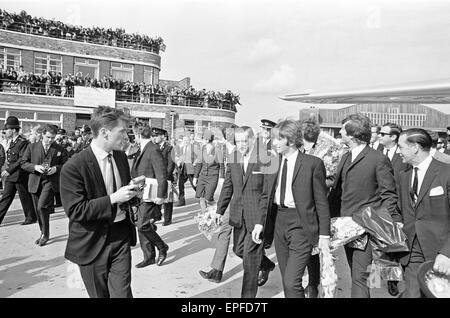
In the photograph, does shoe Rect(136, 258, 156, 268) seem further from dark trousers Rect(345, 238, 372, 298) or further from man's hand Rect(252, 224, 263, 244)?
dark trousers Rect(345, 238, 372, 298)

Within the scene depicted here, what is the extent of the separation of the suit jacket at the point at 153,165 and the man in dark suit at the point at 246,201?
1097 millimetres

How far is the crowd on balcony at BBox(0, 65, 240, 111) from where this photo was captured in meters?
23.7

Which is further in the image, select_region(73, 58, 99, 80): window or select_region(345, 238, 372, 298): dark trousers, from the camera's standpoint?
select_region(73, 58, 99, 80): window

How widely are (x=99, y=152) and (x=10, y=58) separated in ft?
89.0

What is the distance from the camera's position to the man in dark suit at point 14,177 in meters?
6.87

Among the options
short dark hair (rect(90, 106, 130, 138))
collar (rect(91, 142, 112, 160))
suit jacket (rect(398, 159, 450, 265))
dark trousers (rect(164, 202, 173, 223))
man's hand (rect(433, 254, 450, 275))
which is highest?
short dark hair (rect(90, 106, 130, 138))

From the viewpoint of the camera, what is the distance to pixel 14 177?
702 centimetres

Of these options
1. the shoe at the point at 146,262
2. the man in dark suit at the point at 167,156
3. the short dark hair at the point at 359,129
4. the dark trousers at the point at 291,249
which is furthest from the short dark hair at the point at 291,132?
the man in dark suit at the point at 167,156

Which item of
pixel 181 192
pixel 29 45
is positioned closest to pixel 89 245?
pixel 181 192

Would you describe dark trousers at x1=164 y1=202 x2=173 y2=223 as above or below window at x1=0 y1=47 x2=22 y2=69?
below

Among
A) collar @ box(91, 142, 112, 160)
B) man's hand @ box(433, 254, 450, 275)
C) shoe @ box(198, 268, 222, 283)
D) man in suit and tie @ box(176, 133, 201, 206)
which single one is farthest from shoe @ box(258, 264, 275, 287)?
man in suit and tie @ box(176, 133, 201, 206)

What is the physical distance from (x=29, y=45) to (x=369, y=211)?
2792 cm

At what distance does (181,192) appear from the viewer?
1029 cm

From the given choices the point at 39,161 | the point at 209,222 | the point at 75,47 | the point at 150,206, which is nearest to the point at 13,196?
the point at 39,161
